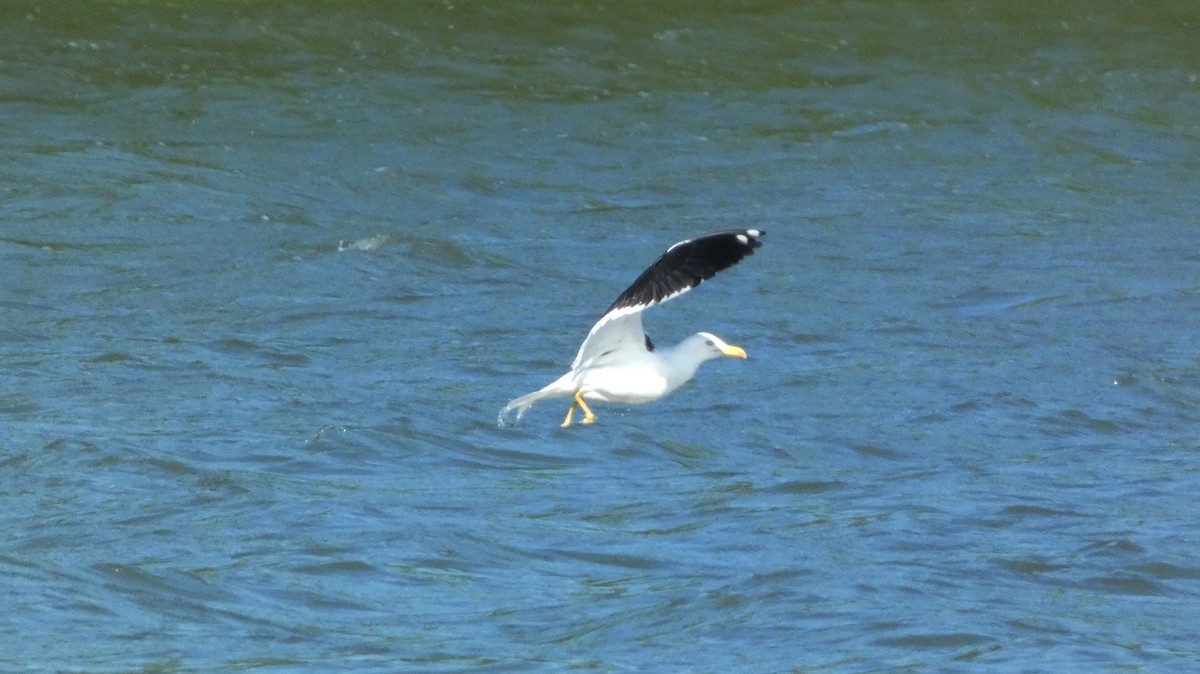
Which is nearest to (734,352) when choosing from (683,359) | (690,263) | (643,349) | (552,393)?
(683,359)

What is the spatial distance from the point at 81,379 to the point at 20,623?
4.19m

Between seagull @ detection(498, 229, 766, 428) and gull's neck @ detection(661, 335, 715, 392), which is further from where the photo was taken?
gull's neck @ detection(661, 335, 715, 392)

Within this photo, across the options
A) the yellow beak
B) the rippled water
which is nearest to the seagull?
the yellow beak

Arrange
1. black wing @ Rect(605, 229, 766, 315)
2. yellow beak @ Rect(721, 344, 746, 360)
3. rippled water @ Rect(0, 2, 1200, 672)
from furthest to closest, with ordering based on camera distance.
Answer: yellow beak @ Rect(721, 344, 746, 360) → black wing @ Rect(605, 229, 766, 315) → rippled water @ Rect(0, 2, 1200, 672)

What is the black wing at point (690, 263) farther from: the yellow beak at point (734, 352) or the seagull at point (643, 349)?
the yellow beak at point (734, 352)

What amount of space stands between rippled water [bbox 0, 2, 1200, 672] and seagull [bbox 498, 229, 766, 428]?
0.65 m

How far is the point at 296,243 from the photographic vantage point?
52.3ft

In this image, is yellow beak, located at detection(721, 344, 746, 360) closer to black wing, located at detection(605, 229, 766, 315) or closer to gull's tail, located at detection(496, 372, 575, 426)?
gull's tail, located at detection(496, 372, 575, 426)

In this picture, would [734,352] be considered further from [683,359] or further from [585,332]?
[585,332]

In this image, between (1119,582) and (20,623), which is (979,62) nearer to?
(1119,582)

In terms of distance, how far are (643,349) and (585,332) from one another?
11.4 feet

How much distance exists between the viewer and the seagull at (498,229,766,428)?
31.2 ft

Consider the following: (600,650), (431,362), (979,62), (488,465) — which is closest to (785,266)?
(431,362)

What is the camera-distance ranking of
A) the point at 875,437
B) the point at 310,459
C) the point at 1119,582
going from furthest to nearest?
the point at 875,437 → the point at 310,459 → the point at 1119,582
